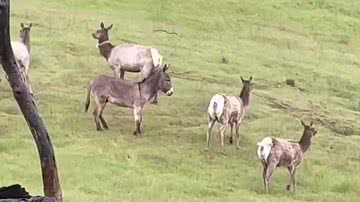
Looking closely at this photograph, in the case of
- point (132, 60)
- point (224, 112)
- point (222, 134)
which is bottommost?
point (222, 134)

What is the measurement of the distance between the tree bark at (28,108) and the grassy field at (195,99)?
5.72m

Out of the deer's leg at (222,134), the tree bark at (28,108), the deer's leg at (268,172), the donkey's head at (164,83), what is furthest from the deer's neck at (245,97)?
the tree bark at (28,108)

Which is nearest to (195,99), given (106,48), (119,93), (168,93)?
(106,48)

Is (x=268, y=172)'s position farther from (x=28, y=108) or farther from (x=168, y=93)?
(x=28, y=108)

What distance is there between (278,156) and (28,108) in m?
8.69

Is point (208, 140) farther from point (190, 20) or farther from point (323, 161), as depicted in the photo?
point (190, 20)

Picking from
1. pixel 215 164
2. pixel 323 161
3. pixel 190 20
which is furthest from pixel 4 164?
pixel 190 20

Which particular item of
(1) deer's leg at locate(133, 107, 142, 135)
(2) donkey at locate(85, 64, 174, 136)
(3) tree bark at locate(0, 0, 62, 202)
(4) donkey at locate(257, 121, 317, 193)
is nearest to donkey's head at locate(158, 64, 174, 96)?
(2) donkey at locate(85, 64, 174, 136)

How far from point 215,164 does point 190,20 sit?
18.0m

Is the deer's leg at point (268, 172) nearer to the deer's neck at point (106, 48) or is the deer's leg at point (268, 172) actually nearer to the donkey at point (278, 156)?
the donkey at point (278, 156)

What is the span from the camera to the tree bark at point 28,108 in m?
7.07

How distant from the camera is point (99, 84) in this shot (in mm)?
18391

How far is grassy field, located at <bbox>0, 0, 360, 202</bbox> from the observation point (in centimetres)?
1516

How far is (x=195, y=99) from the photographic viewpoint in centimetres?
2152
